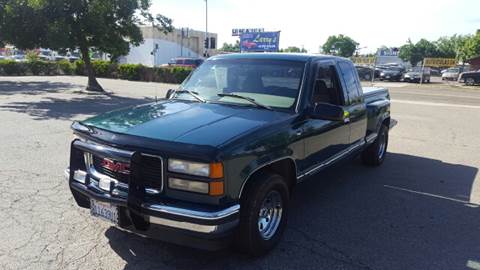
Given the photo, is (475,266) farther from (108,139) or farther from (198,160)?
(108,139)

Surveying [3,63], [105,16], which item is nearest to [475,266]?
[105,16]

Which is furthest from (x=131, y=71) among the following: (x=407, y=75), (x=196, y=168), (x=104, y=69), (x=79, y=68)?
(x=196, y=168)

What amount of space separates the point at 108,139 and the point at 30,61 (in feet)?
110

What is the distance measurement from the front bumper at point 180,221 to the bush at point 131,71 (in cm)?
2832

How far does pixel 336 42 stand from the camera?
117438 millimetres

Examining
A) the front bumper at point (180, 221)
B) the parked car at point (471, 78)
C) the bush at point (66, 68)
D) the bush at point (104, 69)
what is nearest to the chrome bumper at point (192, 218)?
the front bumper at point (180, 221)

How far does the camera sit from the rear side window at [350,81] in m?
5.47

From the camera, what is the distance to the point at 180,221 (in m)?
3.02

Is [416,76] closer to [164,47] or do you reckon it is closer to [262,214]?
[262,214]

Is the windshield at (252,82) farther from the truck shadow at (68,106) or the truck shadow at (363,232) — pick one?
the truck shadow at (68,106)

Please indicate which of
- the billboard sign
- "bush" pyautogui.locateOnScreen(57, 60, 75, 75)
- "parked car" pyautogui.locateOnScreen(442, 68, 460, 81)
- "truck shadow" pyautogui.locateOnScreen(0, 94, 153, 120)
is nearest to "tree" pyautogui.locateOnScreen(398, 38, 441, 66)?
"parked car" pyautogui.locateOnScreen(442, 68, 460, 81)

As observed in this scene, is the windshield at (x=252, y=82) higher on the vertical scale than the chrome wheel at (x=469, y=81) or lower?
higher

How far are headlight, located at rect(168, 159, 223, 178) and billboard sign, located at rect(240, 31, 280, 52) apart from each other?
44746mm

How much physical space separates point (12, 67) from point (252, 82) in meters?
32.3
